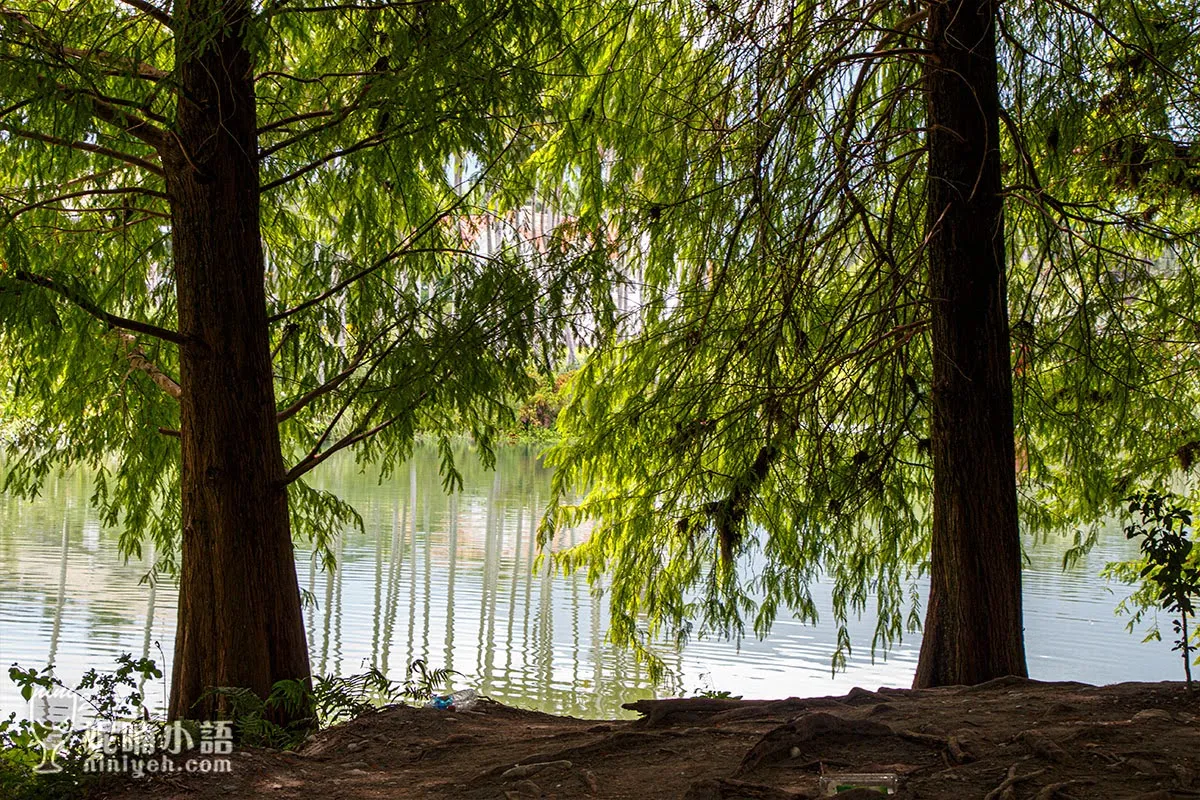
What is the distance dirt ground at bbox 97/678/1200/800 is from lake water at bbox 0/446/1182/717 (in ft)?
12.7

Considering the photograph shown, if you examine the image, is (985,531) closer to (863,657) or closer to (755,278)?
(755,278)

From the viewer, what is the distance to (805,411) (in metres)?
5.00

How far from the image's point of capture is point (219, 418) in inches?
185

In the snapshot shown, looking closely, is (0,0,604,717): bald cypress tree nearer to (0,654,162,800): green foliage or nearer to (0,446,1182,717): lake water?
(0,654,162,800): green foliage

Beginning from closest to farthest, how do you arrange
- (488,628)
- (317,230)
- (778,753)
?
(778,753) < (317,230) < (488,628)

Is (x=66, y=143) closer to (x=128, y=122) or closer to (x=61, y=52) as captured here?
(x=61, y=52)

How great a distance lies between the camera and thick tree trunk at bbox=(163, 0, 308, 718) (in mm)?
4707

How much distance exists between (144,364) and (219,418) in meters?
0.84

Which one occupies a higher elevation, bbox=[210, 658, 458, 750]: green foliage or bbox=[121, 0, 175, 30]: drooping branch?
bbox=[121, 0, 175, 30]: drooping branch

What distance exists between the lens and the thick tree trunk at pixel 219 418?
471 cm

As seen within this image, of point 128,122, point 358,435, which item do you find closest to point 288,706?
point 358,435

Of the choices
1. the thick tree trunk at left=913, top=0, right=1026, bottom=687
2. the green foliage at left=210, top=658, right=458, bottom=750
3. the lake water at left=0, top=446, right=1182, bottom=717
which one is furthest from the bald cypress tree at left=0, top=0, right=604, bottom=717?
the lake water at left=0, top=446, right=1182, bottom=717

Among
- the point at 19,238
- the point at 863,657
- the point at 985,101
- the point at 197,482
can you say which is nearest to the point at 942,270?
the point at 985,101

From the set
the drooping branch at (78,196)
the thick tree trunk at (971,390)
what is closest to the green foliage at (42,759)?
the drooping branch at (78,196)
